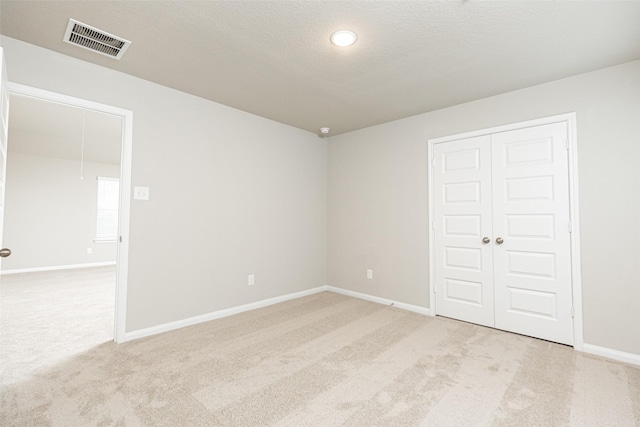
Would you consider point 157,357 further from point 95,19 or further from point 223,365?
point 95,19

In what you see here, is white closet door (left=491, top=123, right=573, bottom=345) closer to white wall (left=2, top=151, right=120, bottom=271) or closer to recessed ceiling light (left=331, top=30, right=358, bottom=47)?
recessed ceiling light (left=331, top=30, right=358, bottom=47)

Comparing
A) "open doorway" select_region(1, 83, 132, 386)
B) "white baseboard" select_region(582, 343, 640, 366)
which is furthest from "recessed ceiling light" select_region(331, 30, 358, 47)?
"white baseboard" select_region(582, 343, 640, 366)

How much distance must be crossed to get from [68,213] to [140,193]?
5386 mm

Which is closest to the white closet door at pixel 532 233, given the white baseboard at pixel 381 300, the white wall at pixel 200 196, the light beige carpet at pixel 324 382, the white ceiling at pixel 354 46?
the light beige carpet at pixel 324 382

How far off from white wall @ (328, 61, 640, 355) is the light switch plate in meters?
2.68

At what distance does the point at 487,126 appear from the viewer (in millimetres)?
3268

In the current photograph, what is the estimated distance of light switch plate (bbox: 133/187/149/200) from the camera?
2908 millimetres

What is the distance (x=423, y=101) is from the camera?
338 centimetres

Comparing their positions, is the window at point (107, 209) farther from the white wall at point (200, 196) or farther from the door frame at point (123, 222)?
the door frame at point (123, 222)

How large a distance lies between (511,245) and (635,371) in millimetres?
1274

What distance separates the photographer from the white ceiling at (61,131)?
388cm

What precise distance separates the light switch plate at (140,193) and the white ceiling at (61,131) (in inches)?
34.6

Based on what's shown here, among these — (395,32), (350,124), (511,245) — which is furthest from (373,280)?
(395,32)

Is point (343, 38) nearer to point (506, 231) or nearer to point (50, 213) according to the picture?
point (506, 231)
